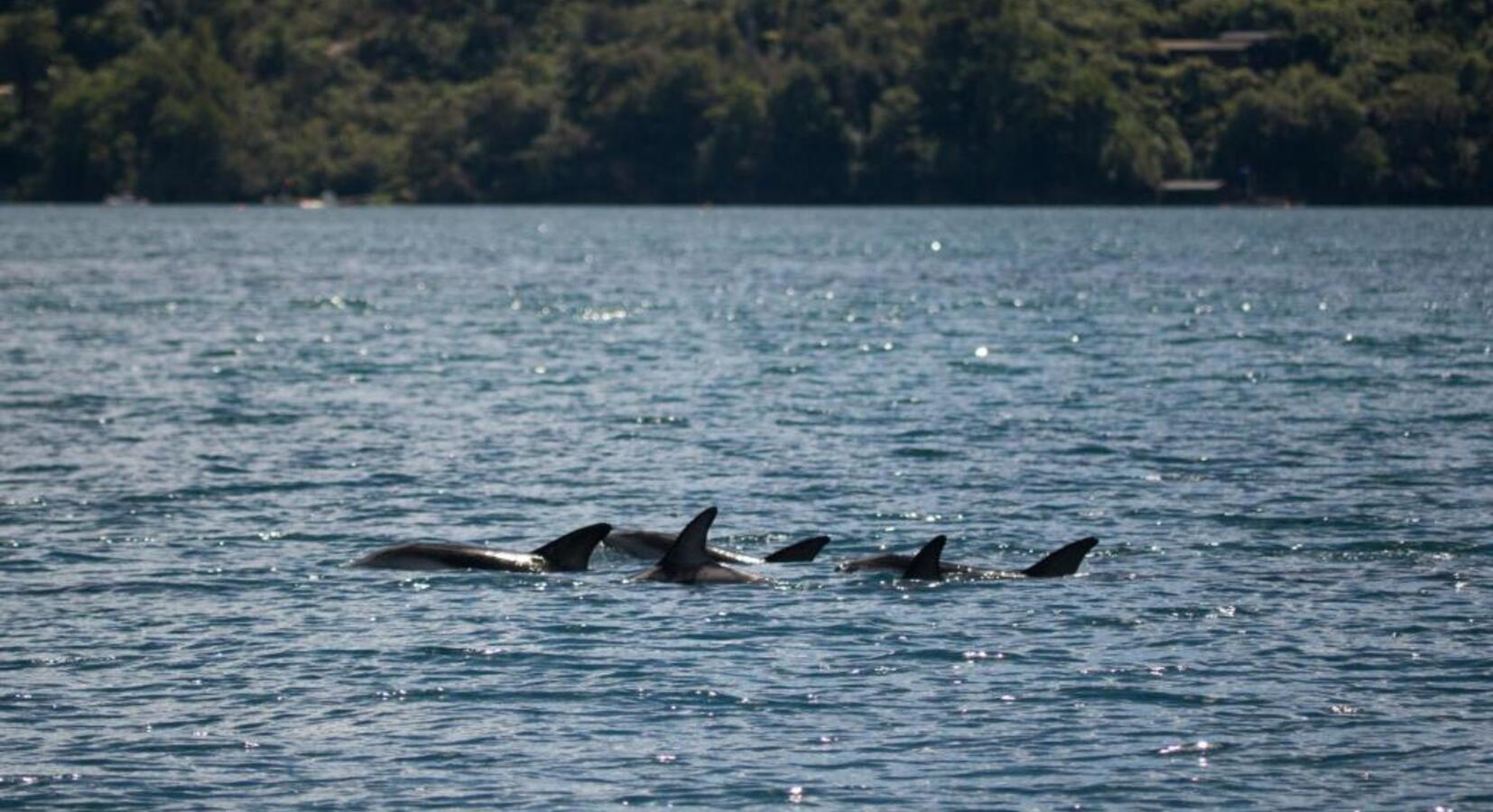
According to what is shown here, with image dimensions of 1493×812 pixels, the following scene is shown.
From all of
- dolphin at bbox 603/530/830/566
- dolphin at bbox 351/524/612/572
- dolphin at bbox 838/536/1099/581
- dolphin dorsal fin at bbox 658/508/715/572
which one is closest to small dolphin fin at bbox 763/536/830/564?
dolphin at bbox 603/530/830/566

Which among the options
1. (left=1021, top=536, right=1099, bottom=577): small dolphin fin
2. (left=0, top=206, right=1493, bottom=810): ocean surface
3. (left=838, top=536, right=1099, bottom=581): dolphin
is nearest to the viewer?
(left=0, top=206, right=1493, bottom=810): ocean surface

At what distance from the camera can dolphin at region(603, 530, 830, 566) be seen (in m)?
33.3

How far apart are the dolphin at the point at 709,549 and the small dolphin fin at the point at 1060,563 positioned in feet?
10.0

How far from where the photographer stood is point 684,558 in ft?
104

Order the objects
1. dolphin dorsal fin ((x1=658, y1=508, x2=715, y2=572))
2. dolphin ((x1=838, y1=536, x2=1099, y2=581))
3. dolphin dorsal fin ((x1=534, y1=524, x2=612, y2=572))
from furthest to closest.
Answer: dolphin dorsal fin ((x1=534, y1=524, x2=612, y2=572))
dolphin ((x1=838, y1=536, x2=1099, y2=581))
dolphin dorsal fin ((x1=658, y1=508, x2=715, y2=572))

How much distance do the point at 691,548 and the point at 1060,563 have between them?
481 cm

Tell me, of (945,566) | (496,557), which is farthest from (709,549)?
(945,566)

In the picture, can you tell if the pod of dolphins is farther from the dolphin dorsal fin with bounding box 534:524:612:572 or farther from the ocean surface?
the ocean surface

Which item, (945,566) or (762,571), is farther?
(762,571)

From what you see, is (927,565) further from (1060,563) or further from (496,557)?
(496,557)

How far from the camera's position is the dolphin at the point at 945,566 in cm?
3158

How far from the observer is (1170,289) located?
109438mm

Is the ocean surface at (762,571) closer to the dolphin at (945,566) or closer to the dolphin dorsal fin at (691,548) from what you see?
the dolphin at (945,566)

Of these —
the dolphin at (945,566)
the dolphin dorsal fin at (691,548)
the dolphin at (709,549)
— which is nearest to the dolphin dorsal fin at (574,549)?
Result: the dolphin at (709,549)
